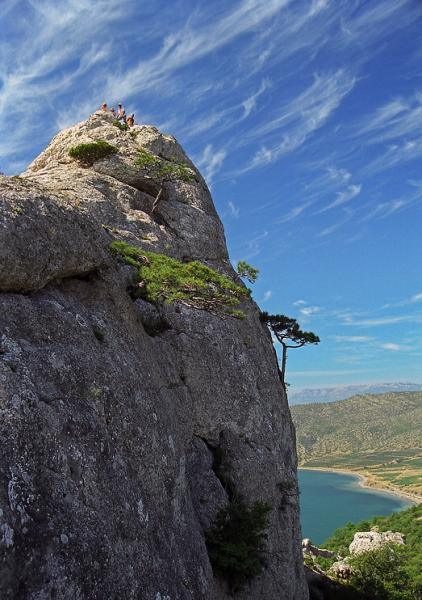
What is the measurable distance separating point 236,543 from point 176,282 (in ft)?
34.8

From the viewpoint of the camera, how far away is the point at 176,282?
2117cm

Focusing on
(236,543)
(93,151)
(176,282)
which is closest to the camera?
(236,543)

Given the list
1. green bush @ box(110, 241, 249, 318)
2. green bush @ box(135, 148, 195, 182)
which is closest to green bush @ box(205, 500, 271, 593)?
green bush @ box(110, 241, 249, 318)

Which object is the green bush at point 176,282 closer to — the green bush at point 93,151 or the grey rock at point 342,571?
the green bush at point 93,151

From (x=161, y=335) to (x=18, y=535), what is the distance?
43.6 feet

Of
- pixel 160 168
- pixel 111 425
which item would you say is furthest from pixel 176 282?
pixel 160 168

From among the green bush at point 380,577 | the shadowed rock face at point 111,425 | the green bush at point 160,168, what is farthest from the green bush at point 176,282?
the green bush at point 380,577

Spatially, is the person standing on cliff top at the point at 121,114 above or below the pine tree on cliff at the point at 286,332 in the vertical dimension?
above

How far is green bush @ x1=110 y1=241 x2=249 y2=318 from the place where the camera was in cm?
2042

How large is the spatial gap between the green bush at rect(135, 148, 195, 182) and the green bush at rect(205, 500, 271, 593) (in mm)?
20431

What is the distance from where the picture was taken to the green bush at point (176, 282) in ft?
67.0

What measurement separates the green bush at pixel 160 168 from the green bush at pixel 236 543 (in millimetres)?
20431

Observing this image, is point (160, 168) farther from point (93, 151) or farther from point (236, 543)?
point (236, 543)

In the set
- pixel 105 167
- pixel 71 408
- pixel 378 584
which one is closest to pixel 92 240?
pixel 71 408
